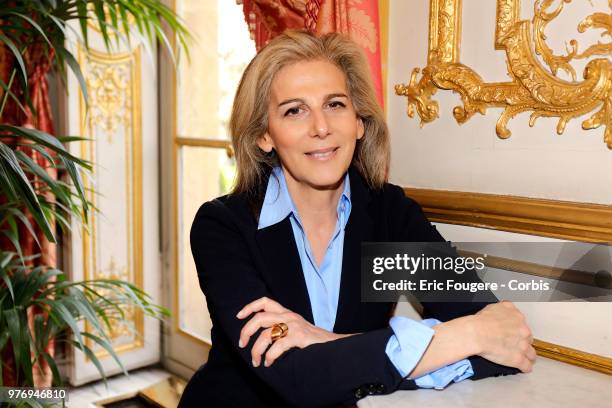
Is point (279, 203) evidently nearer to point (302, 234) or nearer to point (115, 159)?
point (302, 234)

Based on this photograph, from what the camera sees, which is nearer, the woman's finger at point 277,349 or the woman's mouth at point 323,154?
the woman's finger at point 277,349

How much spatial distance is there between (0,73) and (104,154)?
2.06 feet

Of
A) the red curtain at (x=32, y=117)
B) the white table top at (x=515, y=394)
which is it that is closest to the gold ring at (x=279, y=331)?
the white table top at (x=515, y=394)

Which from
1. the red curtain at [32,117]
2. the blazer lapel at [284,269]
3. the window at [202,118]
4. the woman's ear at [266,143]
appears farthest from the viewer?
the window at [202,118]

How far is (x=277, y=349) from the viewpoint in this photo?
1284 mm

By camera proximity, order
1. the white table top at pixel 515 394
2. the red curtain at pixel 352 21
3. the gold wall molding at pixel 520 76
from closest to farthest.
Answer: the white table top at pixel 515 394, the gold wall molding at pixel 520 76, the red curtain at pixel 352 21

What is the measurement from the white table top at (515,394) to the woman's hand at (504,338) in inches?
1.6

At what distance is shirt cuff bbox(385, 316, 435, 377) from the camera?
120cm

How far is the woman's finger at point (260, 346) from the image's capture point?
4.26 feet

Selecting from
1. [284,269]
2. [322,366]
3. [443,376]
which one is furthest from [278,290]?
[443,376]

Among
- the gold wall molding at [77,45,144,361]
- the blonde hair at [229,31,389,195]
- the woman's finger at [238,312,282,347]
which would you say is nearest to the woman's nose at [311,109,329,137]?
the blonde hair at [229,31,389,195]

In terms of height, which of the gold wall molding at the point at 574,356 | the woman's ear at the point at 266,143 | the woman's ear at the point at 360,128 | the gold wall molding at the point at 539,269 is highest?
the woman's ear at the point at 360,128

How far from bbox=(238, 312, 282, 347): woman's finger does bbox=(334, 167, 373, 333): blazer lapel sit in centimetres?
30

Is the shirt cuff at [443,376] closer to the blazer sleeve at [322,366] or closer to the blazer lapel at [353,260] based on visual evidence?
the blazer sleeve at [322,366]
